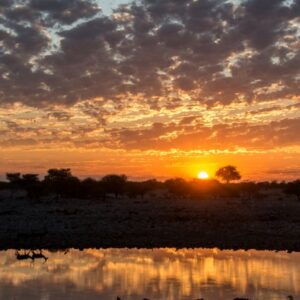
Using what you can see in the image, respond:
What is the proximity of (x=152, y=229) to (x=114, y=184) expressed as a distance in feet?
194

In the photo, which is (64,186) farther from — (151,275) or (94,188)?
(151,275)

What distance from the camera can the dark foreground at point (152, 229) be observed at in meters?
35.4

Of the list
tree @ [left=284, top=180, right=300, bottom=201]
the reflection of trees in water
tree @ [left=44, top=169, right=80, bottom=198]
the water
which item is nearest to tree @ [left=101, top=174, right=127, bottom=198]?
tree @ [left=44, top=169, right=80, bottom=198]

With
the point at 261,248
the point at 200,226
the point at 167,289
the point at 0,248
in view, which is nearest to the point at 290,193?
the point at 200,226

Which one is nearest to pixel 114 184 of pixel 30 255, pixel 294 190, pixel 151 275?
pixel 294 190

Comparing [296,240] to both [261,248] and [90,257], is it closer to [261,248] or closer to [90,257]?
[261,248]

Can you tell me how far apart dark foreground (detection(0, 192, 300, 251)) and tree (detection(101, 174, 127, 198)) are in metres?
42.2

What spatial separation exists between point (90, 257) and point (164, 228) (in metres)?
11.9

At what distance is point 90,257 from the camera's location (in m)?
30.9

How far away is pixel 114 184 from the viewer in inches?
3954

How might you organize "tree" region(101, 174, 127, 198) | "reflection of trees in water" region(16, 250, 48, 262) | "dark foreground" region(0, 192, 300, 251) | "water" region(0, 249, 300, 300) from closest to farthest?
"water" region(0, 249, 300, 300), "reflection of trees in water" region(16, 250, 48, 262), "dark foreground" region(0, 192, 300, 251), "tree" region(101, 174, 127, 198)

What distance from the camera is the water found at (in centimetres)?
2114

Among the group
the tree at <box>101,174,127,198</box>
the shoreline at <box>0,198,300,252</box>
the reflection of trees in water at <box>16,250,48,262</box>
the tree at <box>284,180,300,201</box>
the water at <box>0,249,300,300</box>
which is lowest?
the water at <box>0,249,300,300</box>

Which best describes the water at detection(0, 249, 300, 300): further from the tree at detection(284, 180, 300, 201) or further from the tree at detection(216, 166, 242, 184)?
the tree at detection(216, 166, 242, 184)
